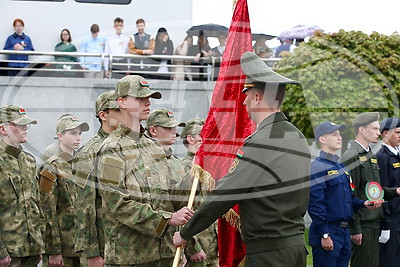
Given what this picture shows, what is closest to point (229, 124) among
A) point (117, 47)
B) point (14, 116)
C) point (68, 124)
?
point (14, 116)

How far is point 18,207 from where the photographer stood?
24.9ft

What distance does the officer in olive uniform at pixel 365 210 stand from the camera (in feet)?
29.8

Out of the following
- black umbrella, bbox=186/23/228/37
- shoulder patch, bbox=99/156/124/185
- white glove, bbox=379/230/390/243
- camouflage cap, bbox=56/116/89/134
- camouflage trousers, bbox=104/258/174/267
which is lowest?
white glove, bbox=379/230/390/243

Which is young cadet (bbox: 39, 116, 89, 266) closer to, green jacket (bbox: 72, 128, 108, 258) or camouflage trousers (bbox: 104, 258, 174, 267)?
green jacket (bbox: 72, 128, 108, 258)

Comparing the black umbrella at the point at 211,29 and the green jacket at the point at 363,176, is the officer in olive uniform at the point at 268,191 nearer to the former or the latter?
the green jacket at the point at 363,176

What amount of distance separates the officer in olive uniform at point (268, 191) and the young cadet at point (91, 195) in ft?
5.73

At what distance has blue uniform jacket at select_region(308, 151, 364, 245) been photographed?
27.6ft

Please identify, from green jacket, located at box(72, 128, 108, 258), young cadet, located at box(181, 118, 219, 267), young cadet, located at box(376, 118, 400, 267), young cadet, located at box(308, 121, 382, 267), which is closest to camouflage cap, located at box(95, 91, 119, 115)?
green jacket, located at box(72, 128, 108, 258)

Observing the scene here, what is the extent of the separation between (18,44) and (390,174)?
787cm

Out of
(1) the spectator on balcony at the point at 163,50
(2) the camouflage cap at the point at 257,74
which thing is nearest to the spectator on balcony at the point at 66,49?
(1) the spectator on balcony at the point at 163,50

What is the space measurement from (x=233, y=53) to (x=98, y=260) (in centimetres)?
218

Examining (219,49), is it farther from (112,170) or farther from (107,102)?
(112,170)

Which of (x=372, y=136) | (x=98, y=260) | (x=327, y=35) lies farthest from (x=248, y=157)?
(x=327, y=35)

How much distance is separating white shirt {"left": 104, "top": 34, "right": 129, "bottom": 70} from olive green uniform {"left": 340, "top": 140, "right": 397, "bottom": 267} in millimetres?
6457
